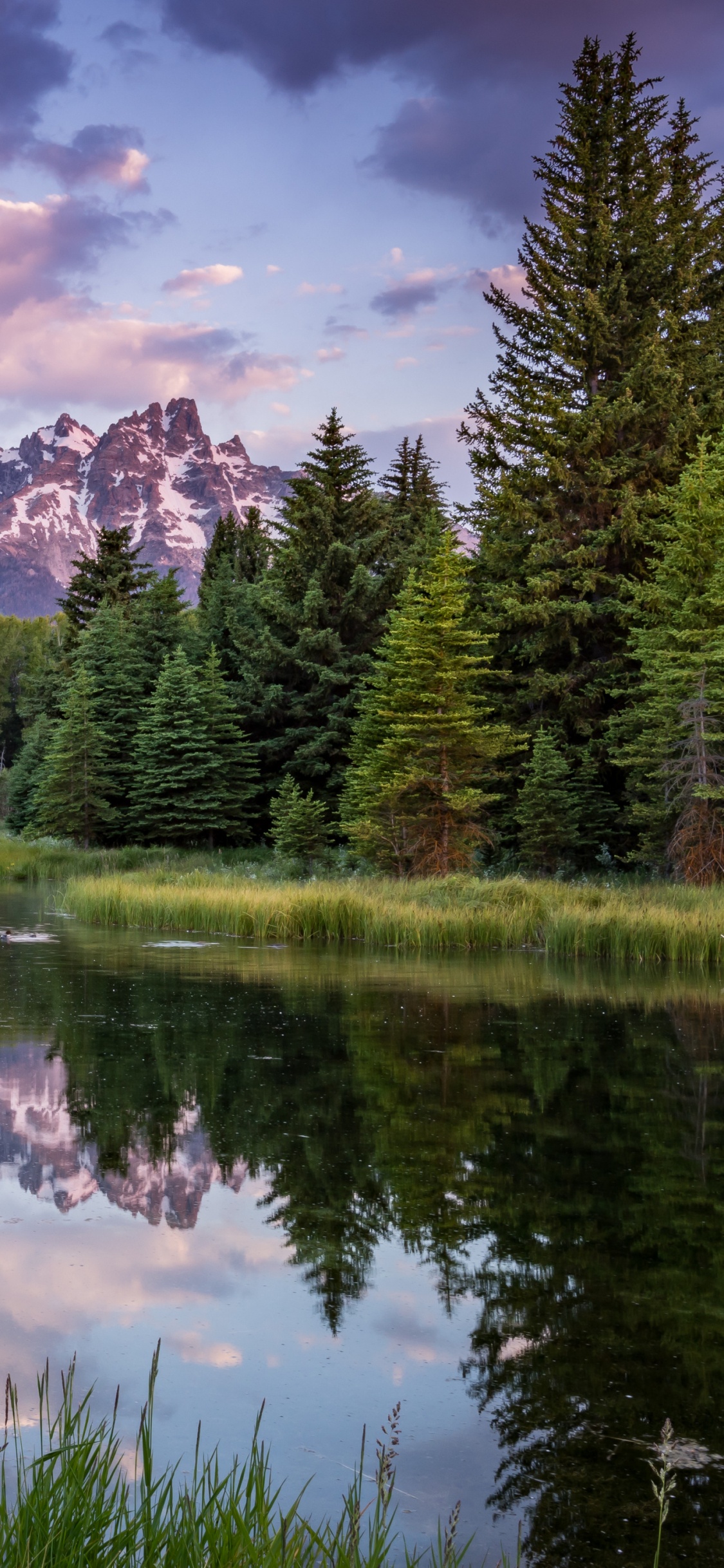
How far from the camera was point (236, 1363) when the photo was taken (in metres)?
4.44

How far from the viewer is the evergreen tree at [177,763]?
39.5 m

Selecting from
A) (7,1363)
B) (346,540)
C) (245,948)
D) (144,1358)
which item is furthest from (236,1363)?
(346,540)

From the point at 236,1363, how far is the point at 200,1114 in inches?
154

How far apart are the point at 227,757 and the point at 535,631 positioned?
13845 millimetres

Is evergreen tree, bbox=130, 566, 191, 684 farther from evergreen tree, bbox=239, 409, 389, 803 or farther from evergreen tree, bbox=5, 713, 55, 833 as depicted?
evergreen tree, bbox=5, 713, 55, 833

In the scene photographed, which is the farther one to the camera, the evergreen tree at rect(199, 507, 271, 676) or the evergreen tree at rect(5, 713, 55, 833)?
the evergreen tree at rect(5, 713, 55, 833)

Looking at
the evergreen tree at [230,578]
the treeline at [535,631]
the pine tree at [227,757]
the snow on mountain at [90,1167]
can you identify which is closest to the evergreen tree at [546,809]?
the treeline at [535,631]

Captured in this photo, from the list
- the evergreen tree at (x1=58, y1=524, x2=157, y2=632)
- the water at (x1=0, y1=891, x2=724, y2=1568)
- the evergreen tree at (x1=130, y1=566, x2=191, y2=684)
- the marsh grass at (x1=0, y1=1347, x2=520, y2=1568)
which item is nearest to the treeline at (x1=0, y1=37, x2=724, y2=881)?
the evergreen tree at (x1=130, y1=566, x2=191, y2=684)

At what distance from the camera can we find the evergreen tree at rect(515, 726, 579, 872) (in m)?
27.9

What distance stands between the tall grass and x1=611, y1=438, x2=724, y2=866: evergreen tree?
2604mm

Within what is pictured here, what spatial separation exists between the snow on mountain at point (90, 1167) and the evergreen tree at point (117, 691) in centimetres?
3520

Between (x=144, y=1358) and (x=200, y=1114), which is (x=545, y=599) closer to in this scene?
(x=200, y=1114)

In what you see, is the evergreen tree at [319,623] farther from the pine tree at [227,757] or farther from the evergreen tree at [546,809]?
the evergreen tree at [546,809]

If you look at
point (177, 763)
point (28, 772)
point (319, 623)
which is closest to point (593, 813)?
point (319, 623)
